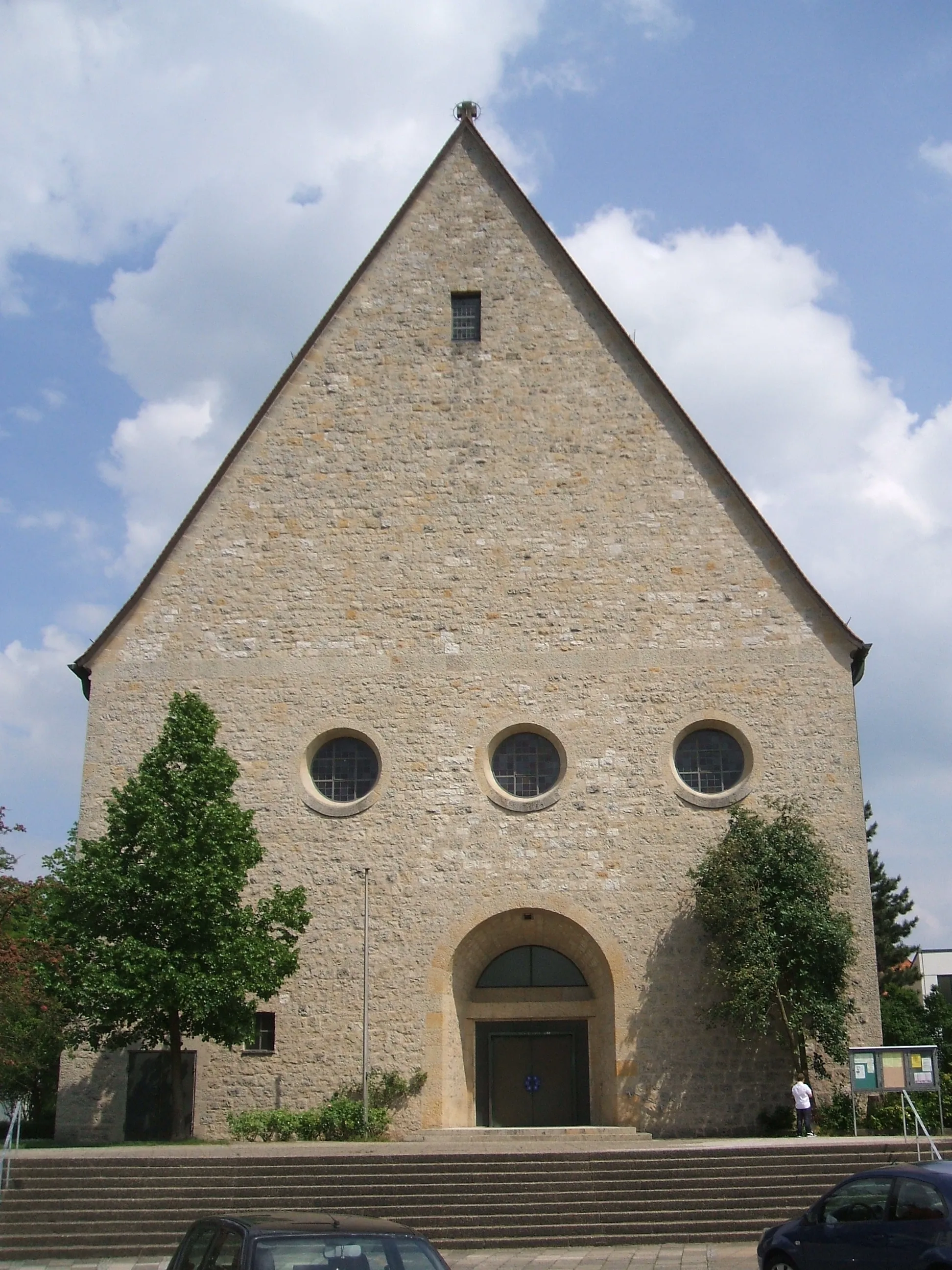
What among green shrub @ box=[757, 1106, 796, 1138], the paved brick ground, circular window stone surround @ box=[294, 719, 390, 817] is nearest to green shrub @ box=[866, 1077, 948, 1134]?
green shrub @ box=[757, 1106, 796, 1138]

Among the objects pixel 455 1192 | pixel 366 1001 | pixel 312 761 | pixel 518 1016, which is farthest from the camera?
pixel 312 761

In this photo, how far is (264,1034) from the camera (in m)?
21.3

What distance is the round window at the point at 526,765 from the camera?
73.8 ft

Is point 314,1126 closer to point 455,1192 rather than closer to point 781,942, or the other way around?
point 455,1192

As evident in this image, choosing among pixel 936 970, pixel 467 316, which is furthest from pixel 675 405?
pixel 936 970

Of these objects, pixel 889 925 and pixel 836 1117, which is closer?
pixel 836 1117

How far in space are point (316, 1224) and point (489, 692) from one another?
16.0 metres

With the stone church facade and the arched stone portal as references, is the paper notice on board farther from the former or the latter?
the arched stone portal

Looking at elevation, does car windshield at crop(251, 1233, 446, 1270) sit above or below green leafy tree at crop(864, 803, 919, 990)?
below

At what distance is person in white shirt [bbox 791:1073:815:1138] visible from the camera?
18.6 meters

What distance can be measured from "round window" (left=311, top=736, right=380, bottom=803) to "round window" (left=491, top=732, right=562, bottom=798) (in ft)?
7.35

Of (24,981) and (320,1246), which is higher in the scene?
(24,981)

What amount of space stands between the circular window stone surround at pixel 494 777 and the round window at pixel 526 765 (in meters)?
0.07

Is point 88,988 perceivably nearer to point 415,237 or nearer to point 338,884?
point 338,884
